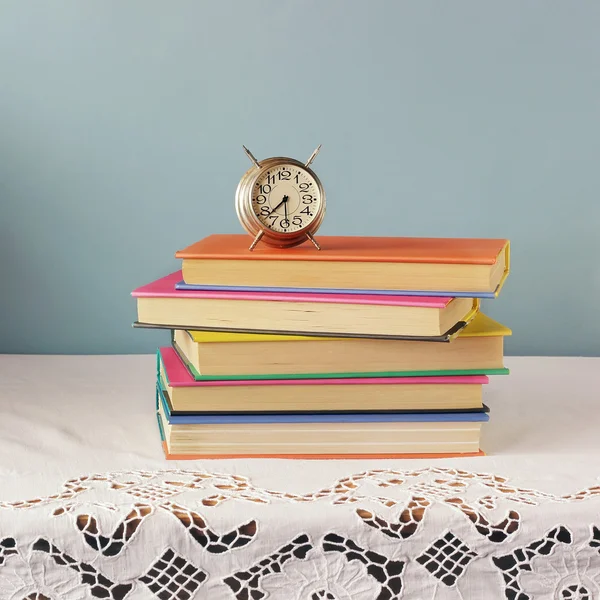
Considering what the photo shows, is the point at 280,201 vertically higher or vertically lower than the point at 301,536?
higher

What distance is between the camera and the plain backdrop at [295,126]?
1396 mm

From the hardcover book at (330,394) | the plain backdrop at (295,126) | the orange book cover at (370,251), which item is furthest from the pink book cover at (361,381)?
the plain backdrop at (295,126)

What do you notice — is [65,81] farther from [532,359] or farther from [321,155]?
[532,359]

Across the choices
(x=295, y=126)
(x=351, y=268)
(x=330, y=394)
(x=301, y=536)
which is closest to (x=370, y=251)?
(x=351, y=268)

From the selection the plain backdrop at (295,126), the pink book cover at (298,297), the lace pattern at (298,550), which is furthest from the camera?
the plain backdrop at (295,126)

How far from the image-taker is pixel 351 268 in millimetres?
811

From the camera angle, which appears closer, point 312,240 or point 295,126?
point 312,240

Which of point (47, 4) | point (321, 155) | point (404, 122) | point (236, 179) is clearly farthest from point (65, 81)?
point (404, 122)

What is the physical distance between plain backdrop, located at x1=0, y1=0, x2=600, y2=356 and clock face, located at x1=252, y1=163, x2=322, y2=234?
0.57 metres

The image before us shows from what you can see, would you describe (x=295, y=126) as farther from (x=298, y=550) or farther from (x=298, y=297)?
(x=298, y=550)

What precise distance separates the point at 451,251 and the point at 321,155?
25.5 inches

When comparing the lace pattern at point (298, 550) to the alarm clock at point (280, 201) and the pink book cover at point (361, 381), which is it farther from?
the alarm clock at point (280, 201)

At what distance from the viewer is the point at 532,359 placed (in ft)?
4.31

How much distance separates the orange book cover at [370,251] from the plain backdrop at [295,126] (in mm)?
522
